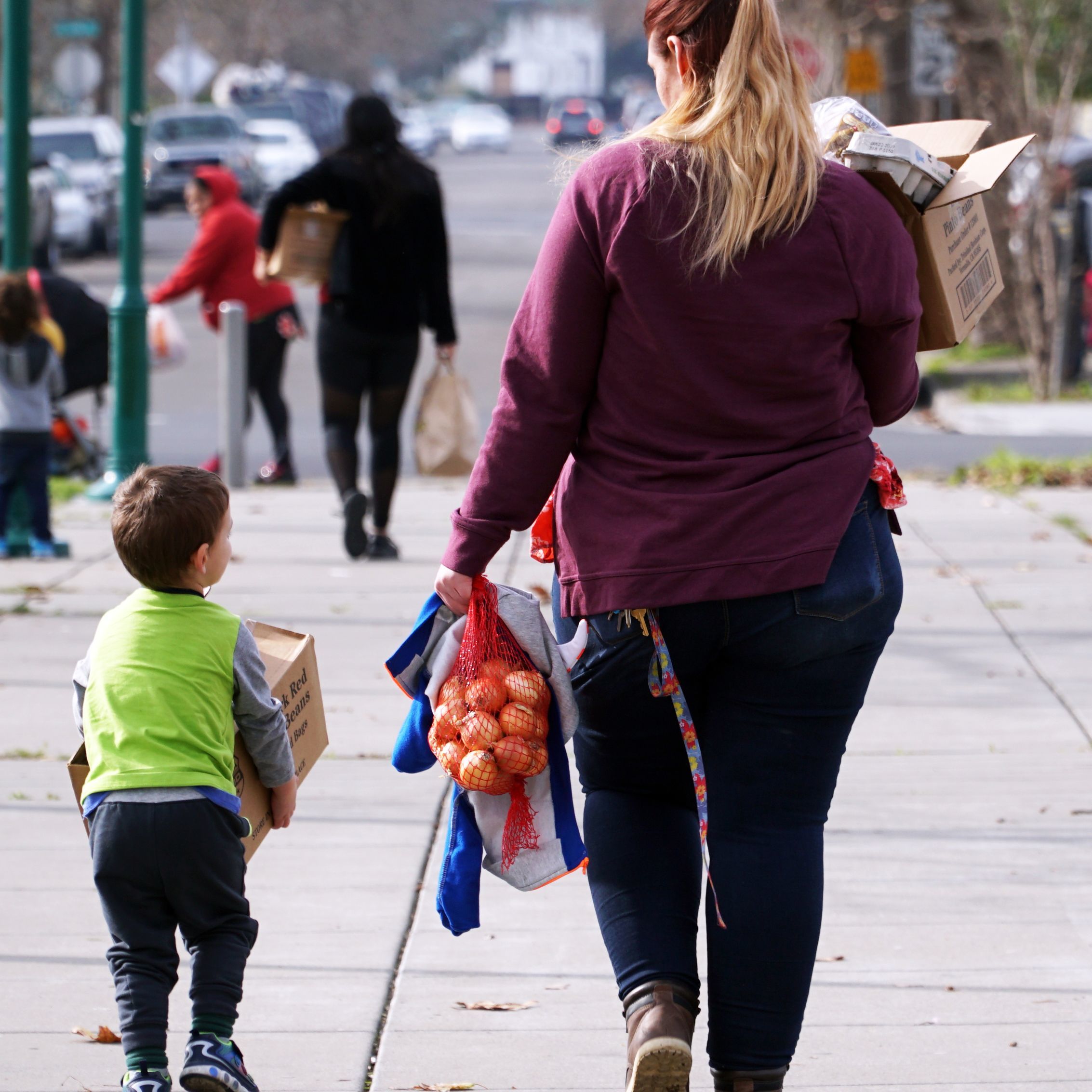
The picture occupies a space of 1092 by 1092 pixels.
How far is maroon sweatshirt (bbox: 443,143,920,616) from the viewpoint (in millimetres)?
2590

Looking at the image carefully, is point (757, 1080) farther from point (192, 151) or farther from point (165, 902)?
point (192, 151)

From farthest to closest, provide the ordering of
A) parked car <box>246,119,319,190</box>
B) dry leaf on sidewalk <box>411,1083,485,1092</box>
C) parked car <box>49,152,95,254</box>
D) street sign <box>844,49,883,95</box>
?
parked car <box>246,119,319,190</box> → parked car <box>49,152,95,254</box> → street sign <box>844,49,883,95</box> → dry leaf on sidewalk <box>411,1083,485,1092</box>

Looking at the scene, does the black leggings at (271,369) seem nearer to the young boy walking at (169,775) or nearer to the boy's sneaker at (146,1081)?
the young boy walking at (169,775)

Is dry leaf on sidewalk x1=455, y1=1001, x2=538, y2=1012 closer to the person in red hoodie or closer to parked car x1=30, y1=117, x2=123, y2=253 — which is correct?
the person in red hoodie

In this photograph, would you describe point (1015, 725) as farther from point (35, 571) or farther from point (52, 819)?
point (35, 571)

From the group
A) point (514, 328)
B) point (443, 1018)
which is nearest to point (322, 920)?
point (443, 1018)

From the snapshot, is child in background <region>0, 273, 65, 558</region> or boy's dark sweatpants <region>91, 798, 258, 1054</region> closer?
boy's dark sweatpants <region>91, 798, 258, 1054</region>

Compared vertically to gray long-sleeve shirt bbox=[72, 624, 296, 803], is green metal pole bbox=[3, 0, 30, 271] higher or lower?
higher

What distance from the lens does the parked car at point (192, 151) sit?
121 feet

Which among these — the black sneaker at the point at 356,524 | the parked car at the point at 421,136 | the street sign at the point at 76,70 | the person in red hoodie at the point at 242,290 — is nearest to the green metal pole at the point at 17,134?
the person in red hoodie at the point at 242,290

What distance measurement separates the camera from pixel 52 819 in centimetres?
475

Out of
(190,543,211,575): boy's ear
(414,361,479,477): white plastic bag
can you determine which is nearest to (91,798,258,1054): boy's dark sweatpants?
(190,543,211,575): boy's ear

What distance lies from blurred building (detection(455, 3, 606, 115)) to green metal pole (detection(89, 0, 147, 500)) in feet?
452

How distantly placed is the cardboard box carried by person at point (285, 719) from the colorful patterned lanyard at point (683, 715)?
76cm
